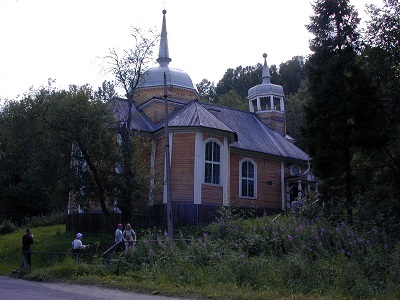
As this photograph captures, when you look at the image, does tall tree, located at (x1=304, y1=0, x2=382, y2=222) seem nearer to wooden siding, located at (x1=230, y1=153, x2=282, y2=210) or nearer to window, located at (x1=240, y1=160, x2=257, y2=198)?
wooden siding, located at (x1=230, y1=153, x2=282, y2=210)

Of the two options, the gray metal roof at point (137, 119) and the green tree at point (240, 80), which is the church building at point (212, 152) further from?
the green tree at point (240, 80)

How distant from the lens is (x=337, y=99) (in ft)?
63.3

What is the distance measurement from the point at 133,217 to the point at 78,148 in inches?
203

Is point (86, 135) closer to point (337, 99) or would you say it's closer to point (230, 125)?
point (337, 99)

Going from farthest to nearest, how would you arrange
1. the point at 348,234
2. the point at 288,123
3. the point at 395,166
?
the point at 288,123 → the point at 395,166 → the point at 348,234

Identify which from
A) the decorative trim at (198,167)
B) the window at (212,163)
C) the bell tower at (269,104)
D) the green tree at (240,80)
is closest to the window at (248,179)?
the window at (212,163)

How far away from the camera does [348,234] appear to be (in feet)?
44.7

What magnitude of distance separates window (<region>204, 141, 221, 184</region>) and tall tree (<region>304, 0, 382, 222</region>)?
7211mm

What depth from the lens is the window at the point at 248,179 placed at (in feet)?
98.8

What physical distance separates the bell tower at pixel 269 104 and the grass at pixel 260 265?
22.8 meters

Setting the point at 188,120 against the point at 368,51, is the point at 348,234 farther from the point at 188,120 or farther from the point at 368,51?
the point at 188,120

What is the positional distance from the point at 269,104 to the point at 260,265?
2988 cm

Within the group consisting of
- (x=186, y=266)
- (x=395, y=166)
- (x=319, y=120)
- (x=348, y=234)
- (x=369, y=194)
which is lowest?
(x=186, y=266)

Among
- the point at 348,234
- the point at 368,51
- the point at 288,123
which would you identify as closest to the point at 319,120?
the point at 368,51
